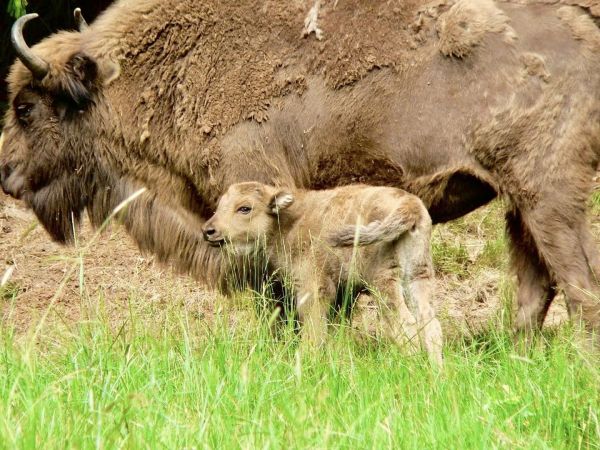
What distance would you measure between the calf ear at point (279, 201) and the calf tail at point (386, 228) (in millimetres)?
446

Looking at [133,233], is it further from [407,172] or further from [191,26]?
[407,172]

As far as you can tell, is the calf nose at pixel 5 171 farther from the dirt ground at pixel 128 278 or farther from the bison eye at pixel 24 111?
the dirt ground at pixel 128 278

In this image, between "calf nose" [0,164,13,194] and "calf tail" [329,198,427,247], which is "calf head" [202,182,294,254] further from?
"calf nose" [0,164,13,194]

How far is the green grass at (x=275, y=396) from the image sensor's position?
3447mm

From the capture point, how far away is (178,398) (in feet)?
13.7

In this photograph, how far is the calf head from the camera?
5516 mm

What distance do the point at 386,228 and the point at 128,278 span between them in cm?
322

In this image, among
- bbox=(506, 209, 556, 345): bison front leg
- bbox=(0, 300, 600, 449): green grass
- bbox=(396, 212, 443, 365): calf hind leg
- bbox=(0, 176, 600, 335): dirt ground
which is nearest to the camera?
bbox=(0, 300, 600, 449): green grass

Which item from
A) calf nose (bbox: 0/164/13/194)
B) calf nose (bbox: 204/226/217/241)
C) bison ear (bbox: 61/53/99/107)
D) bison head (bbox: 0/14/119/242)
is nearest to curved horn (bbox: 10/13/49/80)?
bison head (bbox: 0/14/119/242)

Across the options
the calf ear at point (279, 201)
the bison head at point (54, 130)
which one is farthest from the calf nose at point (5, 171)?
the calf ear at point (279, 201)

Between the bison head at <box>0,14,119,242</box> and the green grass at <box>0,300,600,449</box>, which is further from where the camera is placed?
the bison head at <box>0,14,119,242</box>

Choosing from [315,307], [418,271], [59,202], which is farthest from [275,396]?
[59,202]

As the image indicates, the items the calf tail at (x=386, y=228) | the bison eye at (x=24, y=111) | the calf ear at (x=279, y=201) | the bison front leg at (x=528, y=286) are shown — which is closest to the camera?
the calf tail at (x=386, y=228)

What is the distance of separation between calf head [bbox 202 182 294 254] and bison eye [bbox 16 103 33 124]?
1.62 m
